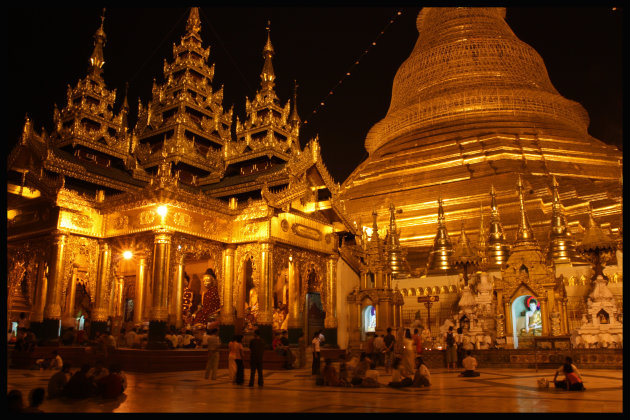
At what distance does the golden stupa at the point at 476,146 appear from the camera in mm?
24016

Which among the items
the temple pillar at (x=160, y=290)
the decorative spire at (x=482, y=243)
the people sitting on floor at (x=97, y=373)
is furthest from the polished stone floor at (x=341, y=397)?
the decorative spire at (x=482, y=243)

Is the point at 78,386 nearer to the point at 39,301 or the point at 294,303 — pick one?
the point at 39,301

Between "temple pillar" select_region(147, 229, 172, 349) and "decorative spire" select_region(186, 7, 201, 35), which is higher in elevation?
"decorative spire" select_region(186, 7, 201, 35)

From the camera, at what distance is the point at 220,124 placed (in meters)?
23.5

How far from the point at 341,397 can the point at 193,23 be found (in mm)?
20537

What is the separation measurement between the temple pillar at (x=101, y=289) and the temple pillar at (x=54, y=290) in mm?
1313

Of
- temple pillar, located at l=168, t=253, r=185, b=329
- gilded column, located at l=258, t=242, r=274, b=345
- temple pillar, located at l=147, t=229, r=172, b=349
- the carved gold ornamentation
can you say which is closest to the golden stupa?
the carved gold ornamentation

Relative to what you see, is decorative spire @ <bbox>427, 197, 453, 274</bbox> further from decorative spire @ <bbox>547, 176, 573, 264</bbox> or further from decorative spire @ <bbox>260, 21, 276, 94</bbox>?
decorative spire @ <bbox>260, 21, 276, 94</bbox>

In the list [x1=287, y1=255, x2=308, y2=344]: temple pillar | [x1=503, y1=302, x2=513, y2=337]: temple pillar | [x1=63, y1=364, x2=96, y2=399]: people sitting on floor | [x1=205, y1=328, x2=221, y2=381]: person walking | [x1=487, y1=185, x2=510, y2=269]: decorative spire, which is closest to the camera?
[x1=63, y1=364, x2=96, y2=399]: people sitting on floor

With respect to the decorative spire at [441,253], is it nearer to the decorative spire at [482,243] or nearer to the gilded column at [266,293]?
the decorative spire at [482,243]

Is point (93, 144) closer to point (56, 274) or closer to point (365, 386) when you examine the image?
point (56, 274)

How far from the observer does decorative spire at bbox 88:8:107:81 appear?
22891 millimetres

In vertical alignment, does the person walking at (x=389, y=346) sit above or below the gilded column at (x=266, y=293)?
below

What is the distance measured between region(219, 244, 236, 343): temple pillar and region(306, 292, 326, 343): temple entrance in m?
2.46
